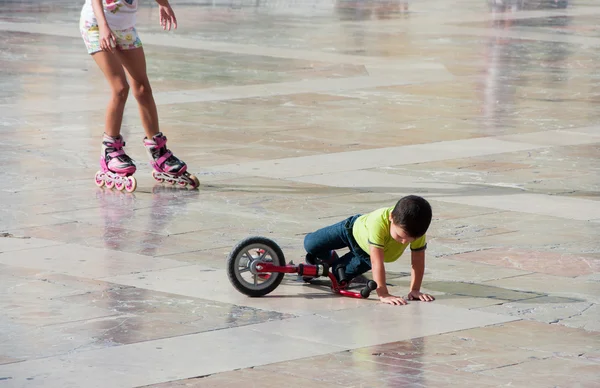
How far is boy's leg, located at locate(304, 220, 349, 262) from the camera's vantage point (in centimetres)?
727

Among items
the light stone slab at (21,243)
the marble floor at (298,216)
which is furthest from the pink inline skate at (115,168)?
the light stone slab at (21,243)

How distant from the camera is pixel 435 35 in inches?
920

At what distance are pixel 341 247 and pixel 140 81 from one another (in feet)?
10.5

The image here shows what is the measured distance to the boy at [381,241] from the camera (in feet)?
22.1

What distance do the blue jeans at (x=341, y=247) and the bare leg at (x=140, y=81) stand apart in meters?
2.98

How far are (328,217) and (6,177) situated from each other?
2.68 meters

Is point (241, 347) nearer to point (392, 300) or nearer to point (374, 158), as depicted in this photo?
point (392, 300)

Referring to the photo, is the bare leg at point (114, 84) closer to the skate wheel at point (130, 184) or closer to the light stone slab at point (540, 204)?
the skate wheel at point (130, 184)

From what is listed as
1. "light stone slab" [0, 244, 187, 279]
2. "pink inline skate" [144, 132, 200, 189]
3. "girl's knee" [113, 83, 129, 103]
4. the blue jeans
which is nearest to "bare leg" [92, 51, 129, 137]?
"girl's knee" [113, 83, 129, 103]

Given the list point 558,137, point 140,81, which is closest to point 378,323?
point 140,81

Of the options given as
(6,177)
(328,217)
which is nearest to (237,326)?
(328,217)

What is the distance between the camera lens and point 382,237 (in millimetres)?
6910

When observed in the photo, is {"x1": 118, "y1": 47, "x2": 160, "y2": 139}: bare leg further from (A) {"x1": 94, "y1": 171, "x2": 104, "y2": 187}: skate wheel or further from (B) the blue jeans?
(B) the blue jeans

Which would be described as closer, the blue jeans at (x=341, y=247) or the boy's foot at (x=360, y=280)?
the blue jeans at (x=341, y=247)
